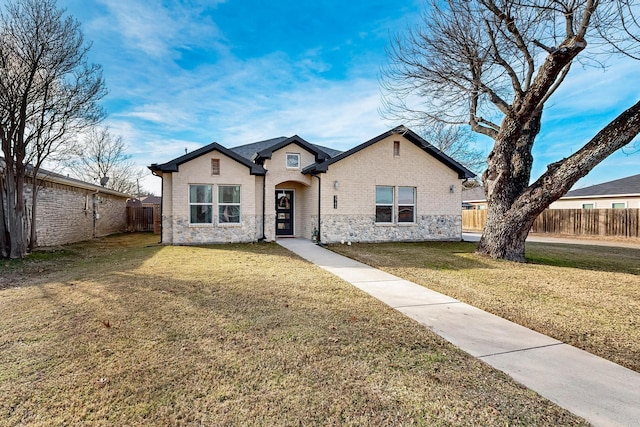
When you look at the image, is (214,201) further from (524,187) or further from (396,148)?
(524,187)

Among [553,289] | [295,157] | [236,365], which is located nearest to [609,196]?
[553,289]

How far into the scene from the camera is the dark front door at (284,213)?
1509 centimetres

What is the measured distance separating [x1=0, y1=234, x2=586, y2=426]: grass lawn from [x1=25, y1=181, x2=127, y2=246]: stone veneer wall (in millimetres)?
8886

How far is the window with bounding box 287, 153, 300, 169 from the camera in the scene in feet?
45.7

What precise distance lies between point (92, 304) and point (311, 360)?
371 centimetres

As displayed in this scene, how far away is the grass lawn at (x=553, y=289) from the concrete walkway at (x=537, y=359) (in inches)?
11.6

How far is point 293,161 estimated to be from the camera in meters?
14.0

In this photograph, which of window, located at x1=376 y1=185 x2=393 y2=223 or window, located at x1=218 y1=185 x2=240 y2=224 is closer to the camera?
window, located at x1=218 y1=185 x2=240 y2=224

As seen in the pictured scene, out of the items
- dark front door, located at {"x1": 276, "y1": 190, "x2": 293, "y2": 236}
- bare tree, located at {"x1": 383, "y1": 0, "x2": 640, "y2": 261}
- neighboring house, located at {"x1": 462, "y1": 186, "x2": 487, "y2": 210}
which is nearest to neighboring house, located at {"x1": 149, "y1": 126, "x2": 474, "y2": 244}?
dark front door, located at {"x1": 276, "y1": 190, "x2": 293, "y2": 236}

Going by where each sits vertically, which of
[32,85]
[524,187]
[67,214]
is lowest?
[67,214]

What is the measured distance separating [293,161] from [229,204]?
3.34 metres

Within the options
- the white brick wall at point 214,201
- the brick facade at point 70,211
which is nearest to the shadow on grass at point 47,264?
the white brick wall at point 214,201

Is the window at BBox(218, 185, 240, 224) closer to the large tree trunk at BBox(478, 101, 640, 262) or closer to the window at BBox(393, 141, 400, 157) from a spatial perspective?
the window at BBox(393, 141, 400, 157)

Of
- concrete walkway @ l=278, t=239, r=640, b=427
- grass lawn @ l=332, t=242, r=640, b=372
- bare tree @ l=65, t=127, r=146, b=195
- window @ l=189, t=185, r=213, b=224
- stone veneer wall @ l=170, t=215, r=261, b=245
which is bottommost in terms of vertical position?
concrete walkway @ l=278, t=239, r=640, b=427
